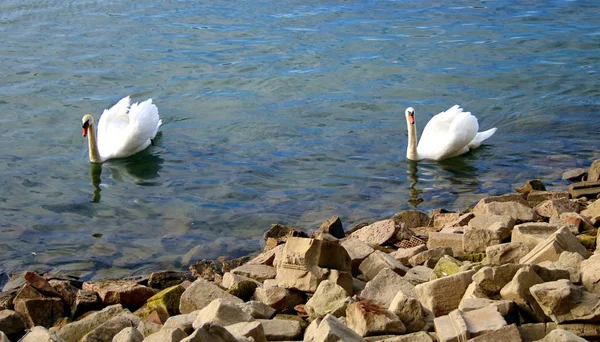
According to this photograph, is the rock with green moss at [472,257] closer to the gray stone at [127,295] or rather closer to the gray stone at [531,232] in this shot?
the gray stone at [531,232]

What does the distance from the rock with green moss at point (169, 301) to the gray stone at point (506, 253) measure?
6.62 feet

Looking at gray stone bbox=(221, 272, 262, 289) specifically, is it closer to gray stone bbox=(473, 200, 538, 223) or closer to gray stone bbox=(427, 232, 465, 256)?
gray stone bbox=(427, 232, 465, 256)

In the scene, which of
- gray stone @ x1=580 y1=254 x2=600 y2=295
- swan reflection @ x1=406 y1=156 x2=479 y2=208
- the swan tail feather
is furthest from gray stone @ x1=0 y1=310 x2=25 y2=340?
the swan tail feather

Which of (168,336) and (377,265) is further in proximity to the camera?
(377,265)

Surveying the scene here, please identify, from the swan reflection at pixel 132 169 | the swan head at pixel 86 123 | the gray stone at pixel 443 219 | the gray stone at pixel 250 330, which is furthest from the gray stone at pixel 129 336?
the swan head at pixel 86 123

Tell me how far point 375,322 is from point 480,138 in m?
7.39

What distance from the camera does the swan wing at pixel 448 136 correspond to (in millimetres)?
11500

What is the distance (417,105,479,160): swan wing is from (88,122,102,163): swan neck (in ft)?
13.3

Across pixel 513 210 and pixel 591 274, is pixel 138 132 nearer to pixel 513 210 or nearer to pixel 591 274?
pixel 513 210

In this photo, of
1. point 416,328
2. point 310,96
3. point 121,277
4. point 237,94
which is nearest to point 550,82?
point 310,96

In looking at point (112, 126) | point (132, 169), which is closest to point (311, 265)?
point (132, 169)

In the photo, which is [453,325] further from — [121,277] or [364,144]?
[364,144]

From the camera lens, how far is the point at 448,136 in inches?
454

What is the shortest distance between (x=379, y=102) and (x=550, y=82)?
116 inches
